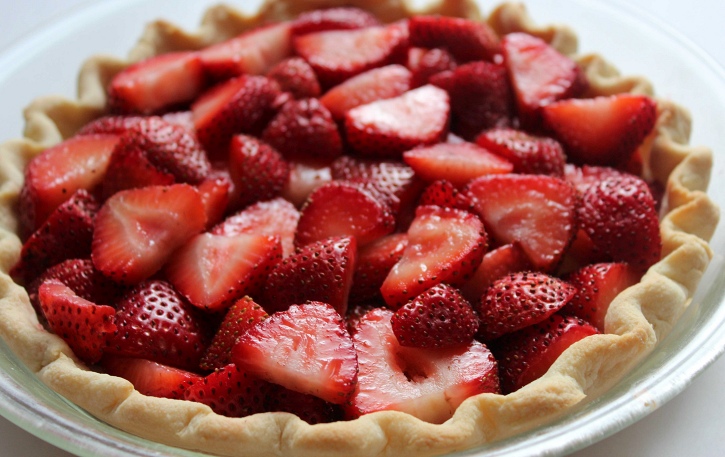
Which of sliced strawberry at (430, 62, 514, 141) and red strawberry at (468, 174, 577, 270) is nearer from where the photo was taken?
red strawberry at (468, 174, 577, 270)

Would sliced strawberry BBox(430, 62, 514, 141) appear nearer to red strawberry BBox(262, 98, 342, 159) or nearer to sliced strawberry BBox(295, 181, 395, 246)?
red strawberry BBox(262, 98, 342, 159)

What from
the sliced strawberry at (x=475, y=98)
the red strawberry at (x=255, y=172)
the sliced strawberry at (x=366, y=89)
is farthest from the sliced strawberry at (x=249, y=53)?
the sliced strawberry at (x=475, y=98)

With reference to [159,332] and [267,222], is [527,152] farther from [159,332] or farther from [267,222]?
[159,332]

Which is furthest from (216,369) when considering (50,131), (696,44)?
(696,44)

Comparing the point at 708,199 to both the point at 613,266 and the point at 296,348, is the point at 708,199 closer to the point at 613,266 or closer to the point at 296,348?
the point at 613,266

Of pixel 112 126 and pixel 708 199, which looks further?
pixel 112 126

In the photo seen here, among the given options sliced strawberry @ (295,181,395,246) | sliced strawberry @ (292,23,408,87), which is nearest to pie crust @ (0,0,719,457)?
sliced strawberry @ (295,181,395,246)

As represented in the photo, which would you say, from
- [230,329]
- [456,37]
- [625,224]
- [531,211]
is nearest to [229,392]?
[230,329]
